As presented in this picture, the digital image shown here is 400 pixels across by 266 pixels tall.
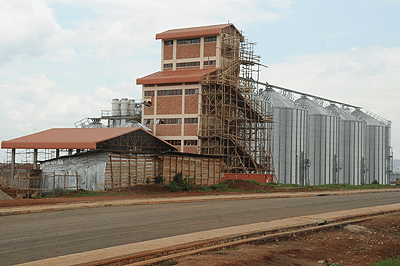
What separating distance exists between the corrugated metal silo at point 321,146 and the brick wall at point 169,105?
1153 inches

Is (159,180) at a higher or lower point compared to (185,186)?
higher

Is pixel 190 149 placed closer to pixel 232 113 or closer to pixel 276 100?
pixel 232 113

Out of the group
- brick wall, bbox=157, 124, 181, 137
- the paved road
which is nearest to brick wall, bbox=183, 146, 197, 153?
brick wall, bbox=157, 124, 181, 137

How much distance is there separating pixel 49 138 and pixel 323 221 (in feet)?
94.9

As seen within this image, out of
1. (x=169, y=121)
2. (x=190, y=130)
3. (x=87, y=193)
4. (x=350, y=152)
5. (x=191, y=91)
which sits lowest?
(x=87, y=193)

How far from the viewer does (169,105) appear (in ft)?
178

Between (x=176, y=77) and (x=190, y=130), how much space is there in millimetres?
7015

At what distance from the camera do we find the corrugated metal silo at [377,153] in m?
87.2

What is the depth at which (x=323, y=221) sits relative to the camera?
1664cm

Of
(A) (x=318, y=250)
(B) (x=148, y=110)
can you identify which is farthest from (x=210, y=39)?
(A) (x=318, y=250)

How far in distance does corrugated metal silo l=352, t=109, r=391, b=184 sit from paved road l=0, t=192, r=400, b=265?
72.5 metres

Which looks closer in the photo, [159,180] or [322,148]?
[159,180]

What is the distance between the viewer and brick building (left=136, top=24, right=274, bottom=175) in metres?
52.3

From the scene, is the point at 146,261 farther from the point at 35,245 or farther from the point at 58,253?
the point at 35,245
